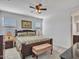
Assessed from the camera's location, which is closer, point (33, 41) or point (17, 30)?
point (33, 41)

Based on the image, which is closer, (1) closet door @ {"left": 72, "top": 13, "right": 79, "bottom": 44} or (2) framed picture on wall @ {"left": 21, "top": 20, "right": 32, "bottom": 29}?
(1) closet door @ {"left": 72, "top": 13, "right": 79, "bottom": 44}

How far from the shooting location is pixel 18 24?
6820 millimetres

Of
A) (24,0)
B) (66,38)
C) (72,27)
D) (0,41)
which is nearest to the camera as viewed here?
(0,41)

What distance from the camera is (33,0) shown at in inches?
160

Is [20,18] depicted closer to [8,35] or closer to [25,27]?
[25,27]

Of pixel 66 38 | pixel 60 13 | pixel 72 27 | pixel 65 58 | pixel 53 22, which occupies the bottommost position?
pixel 66 38

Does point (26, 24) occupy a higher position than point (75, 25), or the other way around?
point (26, 24)

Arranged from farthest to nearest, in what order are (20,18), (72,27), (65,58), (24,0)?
1. (20,18)
2. (72,27)
3. (24,0)
4. (65,58)

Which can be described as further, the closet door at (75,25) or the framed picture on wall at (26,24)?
the framed picture on wall at (26,24)

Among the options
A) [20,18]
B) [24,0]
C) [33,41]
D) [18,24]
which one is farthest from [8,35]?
[24,0]

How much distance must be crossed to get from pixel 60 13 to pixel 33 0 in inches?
124

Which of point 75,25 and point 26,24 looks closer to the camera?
point 75,25

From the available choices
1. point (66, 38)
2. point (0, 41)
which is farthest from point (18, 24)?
point (0, 41)

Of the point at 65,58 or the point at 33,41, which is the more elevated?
the point at 65,58
